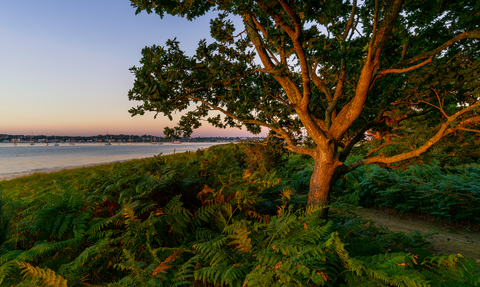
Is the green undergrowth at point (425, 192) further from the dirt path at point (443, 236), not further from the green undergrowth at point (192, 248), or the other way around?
the green undergrowth at point (192, 248)

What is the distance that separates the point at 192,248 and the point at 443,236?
21.0 feet

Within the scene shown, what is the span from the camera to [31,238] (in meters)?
2.88

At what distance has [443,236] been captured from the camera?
16.4ft

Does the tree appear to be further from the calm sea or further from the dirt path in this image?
the calm sea

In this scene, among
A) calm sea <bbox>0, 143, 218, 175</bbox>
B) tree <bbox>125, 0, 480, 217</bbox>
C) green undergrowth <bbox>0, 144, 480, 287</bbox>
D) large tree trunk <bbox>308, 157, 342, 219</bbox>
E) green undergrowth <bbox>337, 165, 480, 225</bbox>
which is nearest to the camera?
green undergrowth <bbox>0, 144, 480, 287</bbox>

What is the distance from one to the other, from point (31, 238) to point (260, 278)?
11.5 ft

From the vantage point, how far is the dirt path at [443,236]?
4241 millimetres

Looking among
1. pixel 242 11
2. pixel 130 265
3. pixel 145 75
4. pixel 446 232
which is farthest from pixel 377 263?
pixel 446 232

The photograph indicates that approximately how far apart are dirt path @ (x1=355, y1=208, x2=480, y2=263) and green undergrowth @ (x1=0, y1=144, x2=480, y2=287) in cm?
154

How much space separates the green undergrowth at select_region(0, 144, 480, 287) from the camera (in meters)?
1.69

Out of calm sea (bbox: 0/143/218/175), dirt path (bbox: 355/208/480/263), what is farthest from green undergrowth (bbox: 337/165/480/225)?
calm sea (bbox: 0/143/218/175)

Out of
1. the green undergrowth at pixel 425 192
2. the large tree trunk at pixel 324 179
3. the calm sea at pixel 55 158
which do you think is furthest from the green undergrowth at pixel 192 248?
the calm sea at pixel 55 158

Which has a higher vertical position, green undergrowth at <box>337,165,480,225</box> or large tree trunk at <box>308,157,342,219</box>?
large tree trunk at <box>308,157,342,219</box>

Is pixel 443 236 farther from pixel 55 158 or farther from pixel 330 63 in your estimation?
pixel 55 158
